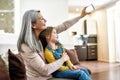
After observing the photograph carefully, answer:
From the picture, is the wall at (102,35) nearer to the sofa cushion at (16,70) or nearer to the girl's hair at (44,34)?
the girl's hair at (44,34)

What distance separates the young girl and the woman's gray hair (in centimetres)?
14

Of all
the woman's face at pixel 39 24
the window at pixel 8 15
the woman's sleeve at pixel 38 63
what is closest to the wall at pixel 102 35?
the window at pixel 8 15

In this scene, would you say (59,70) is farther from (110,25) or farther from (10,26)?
(110,25)

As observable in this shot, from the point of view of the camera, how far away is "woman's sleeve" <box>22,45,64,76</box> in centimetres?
152

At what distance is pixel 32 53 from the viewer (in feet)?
5.02

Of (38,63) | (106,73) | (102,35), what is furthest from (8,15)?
(102,35)

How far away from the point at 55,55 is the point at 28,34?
35cm

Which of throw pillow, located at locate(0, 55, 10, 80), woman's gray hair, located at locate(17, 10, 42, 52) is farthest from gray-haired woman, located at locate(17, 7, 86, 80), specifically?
throw pillow, located at locate(0, 55, 10, 80)

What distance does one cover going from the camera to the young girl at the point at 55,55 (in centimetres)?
166

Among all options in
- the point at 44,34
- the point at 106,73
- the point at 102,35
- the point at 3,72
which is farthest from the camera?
the point at 102,35

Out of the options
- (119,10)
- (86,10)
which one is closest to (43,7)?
(86,10)

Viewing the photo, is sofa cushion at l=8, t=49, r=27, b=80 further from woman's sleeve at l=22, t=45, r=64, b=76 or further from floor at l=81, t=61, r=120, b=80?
floor at l=81, t=61, r=120, b=80

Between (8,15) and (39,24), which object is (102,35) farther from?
(39,24)

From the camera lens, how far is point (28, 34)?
1560 mm
